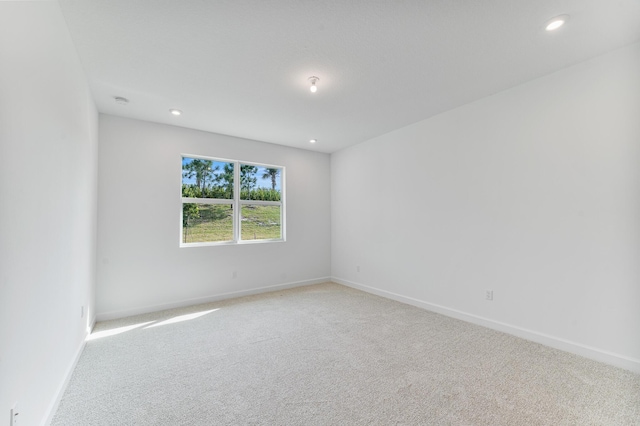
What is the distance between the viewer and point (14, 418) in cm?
122

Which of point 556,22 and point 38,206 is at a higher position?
point 556,22

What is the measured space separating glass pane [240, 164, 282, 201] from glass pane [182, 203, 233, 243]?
0.42 m

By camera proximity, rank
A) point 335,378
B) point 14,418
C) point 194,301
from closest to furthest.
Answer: point 14,418, point 335,378, point 194,301

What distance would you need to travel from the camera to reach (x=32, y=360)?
143cm

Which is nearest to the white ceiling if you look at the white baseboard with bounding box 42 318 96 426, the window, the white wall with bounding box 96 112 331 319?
the white wall with bounding box 96 112 331 319

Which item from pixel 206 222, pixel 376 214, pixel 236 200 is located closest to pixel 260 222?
pixel 236 200

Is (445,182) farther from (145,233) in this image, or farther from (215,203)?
(145,233)

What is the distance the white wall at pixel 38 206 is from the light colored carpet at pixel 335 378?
443 mm

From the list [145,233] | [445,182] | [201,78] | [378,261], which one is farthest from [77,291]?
[445,182]

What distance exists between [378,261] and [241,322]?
2.28 m

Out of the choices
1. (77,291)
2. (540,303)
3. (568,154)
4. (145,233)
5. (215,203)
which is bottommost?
(540,303)

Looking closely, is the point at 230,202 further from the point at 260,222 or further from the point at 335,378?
the point at 335,378

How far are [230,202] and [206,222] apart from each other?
49 cm

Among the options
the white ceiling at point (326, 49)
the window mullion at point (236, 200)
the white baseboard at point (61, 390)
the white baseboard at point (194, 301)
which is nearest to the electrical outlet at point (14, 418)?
the white baseboard at point (61, 390)
